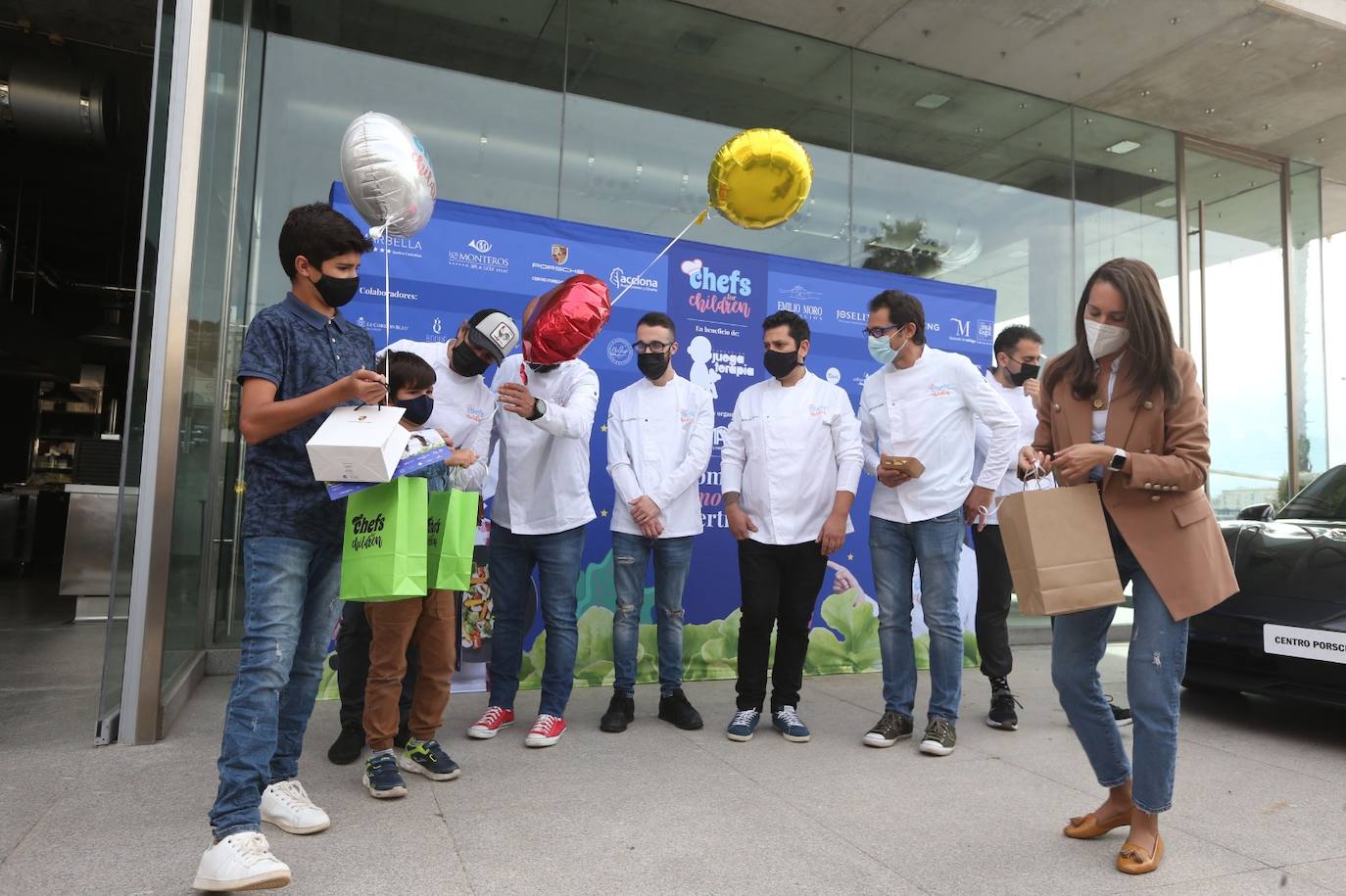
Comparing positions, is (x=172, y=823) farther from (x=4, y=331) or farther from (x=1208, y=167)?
(x=4, y=331)

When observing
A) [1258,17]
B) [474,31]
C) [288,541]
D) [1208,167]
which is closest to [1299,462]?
[1208,167]

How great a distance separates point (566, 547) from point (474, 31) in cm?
360

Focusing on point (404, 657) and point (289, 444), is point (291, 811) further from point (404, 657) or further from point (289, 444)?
point (289, 444)

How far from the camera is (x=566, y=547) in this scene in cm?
334

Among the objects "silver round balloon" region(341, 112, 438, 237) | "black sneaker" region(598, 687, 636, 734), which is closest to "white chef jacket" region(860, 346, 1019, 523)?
"black sneaker" region(598, 687, 636, 734)

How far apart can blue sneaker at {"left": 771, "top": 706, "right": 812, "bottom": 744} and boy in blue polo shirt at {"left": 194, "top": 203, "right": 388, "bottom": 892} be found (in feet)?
5.97

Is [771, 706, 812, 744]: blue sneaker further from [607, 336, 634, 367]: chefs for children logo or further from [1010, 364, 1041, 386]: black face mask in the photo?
[1010, 364, 1041, 386]: black face mask

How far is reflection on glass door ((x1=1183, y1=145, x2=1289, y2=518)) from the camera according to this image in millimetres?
7602

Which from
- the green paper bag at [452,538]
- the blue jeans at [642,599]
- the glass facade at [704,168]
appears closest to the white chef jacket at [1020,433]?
the blue jeans at [642,599]

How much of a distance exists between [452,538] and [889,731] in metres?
1.96

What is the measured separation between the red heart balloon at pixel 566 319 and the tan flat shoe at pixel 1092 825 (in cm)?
219

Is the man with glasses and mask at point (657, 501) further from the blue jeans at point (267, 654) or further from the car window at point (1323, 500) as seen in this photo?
the car window at point (1323, 500)

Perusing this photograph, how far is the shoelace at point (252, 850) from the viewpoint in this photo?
1.79 m

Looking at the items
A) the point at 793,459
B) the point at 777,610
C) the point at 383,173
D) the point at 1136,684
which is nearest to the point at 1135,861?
the point at 1136,684
